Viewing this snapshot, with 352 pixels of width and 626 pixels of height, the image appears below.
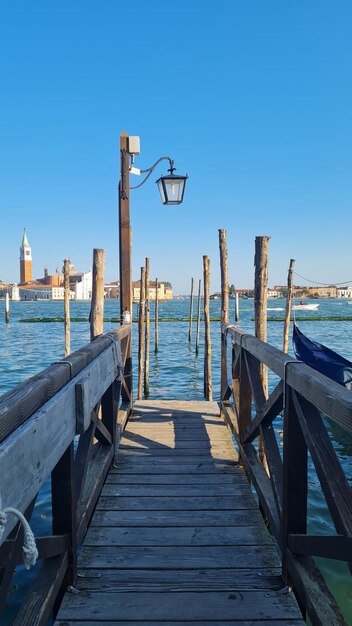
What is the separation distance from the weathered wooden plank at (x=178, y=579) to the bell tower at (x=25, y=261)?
136 m

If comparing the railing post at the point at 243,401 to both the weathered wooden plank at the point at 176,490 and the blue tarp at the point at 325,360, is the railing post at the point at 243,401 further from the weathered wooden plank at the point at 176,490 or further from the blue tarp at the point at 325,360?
the blue tarp at the point at 325,360

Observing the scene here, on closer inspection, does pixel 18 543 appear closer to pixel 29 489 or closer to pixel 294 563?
pixel 29 489

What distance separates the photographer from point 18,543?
4.79 ft

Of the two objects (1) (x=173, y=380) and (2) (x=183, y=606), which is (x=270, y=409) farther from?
(1) (x=173, y=380)

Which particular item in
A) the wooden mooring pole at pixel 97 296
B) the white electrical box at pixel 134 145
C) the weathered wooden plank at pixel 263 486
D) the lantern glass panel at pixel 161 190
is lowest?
the weathered wooden plank at pixel 263 486

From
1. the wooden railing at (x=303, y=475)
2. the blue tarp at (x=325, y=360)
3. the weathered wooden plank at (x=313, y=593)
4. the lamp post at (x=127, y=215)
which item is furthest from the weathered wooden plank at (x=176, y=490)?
the blue tarp at (x=325, y=360)

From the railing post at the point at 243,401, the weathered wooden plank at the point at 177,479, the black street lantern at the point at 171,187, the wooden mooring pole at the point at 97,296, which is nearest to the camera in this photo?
the weathered wooden plank at the point at 177,479

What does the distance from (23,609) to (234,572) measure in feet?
3.55

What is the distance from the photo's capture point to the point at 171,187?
595 cm

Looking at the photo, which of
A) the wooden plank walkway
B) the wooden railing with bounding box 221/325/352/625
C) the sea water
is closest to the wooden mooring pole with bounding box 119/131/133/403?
the wooden plank walkway


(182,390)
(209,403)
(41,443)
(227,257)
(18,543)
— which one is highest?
(227,257)

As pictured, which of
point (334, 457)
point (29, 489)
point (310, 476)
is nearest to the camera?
point (29, 489)

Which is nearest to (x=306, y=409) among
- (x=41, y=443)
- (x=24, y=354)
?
(x=41, y=443)

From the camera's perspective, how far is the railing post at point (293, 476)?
2115 mm
